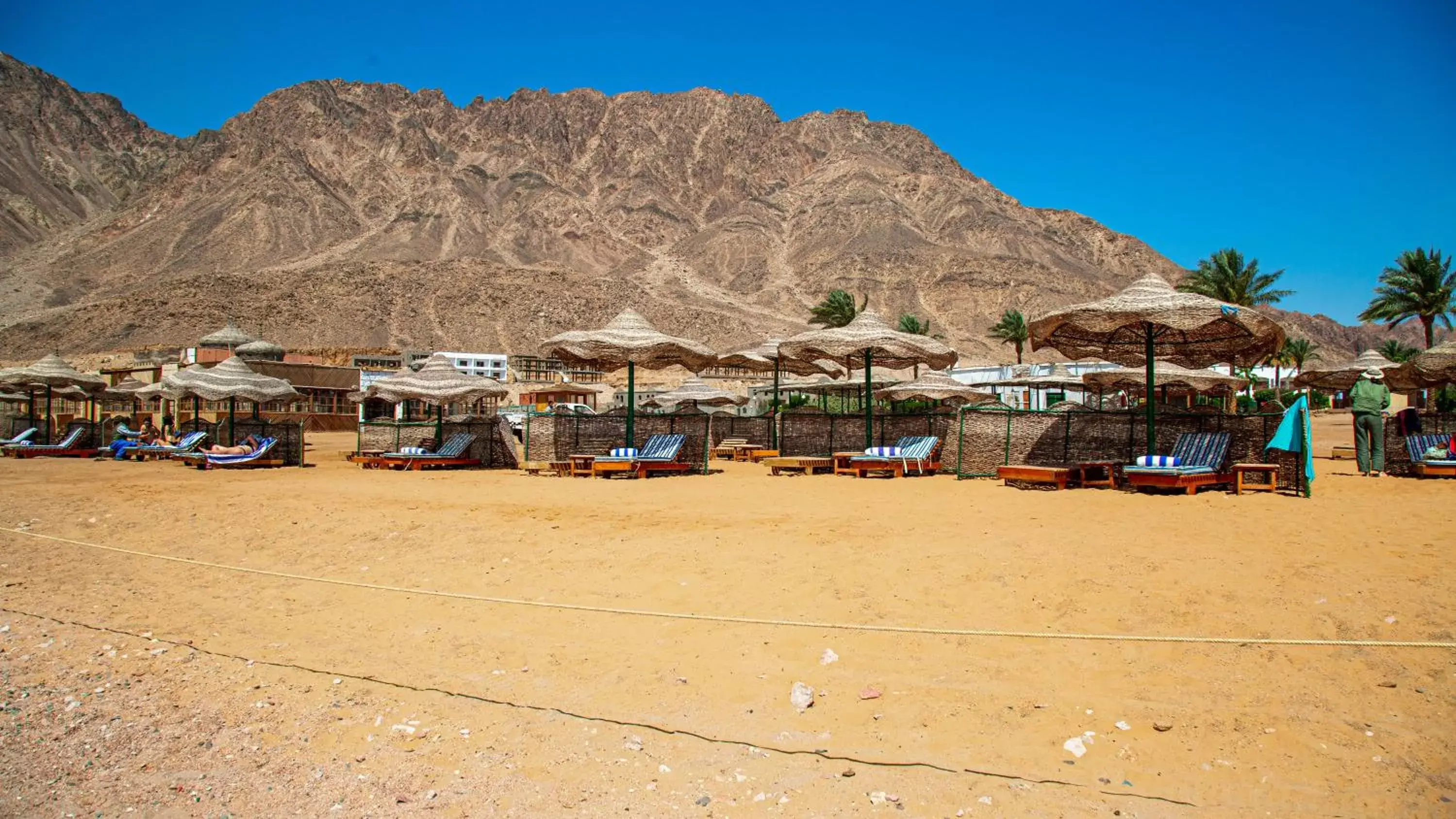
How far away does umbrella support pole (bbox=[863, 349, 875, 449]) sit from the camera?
46.5ft

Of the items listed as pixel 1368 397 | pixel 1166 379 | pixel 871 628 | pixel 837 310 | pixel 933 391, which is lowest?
pixel 871 628

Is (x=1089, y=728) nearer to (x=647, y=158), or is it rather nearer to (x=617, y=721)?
(x=617, y=721)

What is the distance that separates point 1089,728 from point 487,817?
8.60 ft

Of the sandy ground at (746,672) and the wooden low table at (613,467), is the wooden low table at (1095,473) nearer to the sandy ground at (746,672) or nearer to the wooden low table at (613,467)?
the sandy ground at (746,672)

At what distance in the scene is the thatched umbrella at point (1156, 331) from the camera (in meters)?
10.3

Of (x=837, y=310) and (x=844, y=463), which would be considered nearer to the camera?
(x=844, y=463)

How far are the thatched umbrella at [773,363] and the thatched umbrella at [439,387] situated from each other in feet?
15.7

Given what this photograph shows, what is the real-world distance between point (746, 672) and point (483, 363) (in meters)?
48.1

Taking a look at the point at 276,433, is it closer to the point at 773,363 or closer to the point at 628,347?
the point at 628,347

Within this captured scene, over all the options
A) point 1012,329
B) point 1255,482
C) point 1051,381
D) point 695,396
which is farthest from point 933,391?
point 1012,329

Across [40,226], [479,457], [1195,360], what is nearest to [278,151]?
[40,226]

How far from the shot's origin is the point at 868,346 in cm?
1412

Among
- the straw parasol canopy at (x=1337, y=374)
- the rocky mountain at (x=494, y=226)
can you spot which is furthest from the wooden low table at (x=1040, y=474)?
the rocky mountain at (x=494, y=226)

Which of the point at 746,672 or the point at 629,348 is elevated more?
the point at 629,348
